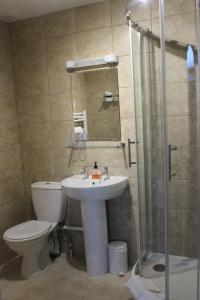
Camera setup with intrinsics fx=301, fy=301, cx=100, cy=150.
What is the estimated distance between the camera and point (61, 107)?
3010 mm

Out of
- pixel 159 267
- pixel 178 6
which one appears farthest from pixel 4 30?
pixel 159 267

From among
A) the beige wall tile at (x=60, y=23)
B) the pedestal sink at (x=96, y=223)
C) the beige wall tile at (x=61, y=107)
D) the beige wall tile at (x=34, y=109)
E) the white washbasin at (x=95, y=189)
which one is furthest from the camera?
the beige wall tile at (x=34, y=109)

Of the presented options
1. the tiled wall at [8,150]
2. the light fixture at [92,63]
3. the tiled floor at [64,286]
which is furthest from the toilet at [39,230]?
the light fixture at [92,63]

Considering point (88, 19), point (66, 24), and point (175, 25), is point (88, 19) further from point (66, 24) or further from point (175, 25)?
point (175, 25)

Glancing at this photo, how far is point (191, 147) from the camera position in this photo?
2.12 meters

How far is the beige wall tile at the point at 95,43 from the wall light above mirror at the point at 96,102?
0.29 ft

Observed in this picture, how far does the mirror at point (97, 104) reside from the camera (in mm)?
2754

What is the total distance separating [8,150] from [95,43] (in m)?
1.37

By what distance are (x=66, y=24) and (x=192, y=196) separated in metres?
1.95

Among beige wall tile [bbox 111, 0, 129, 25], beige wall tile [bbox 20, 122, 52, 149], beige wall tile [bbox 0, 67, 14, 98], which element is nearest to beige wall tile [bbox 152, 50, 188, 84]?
beige wall tile [bbox 111, 0, 129, 25]

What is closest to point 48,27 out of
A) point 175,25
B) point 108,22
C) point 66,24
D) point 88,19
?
point 66,24

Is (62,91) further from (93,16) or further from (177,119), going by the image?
(177,119)

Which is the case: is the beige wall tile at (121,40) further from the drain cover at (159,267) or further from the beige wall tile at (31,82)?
the drain cover at (159,267)

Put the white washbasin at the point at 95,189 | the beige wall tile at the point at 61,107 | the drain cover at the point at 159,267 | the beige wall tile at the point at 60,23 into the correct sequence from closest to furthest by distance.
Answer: the drain cover at the point at 159,267
the white washbasin at the point at 95,189
the beige wall tile at the point at 60,23
the beige wall tile at the point at 61,107
